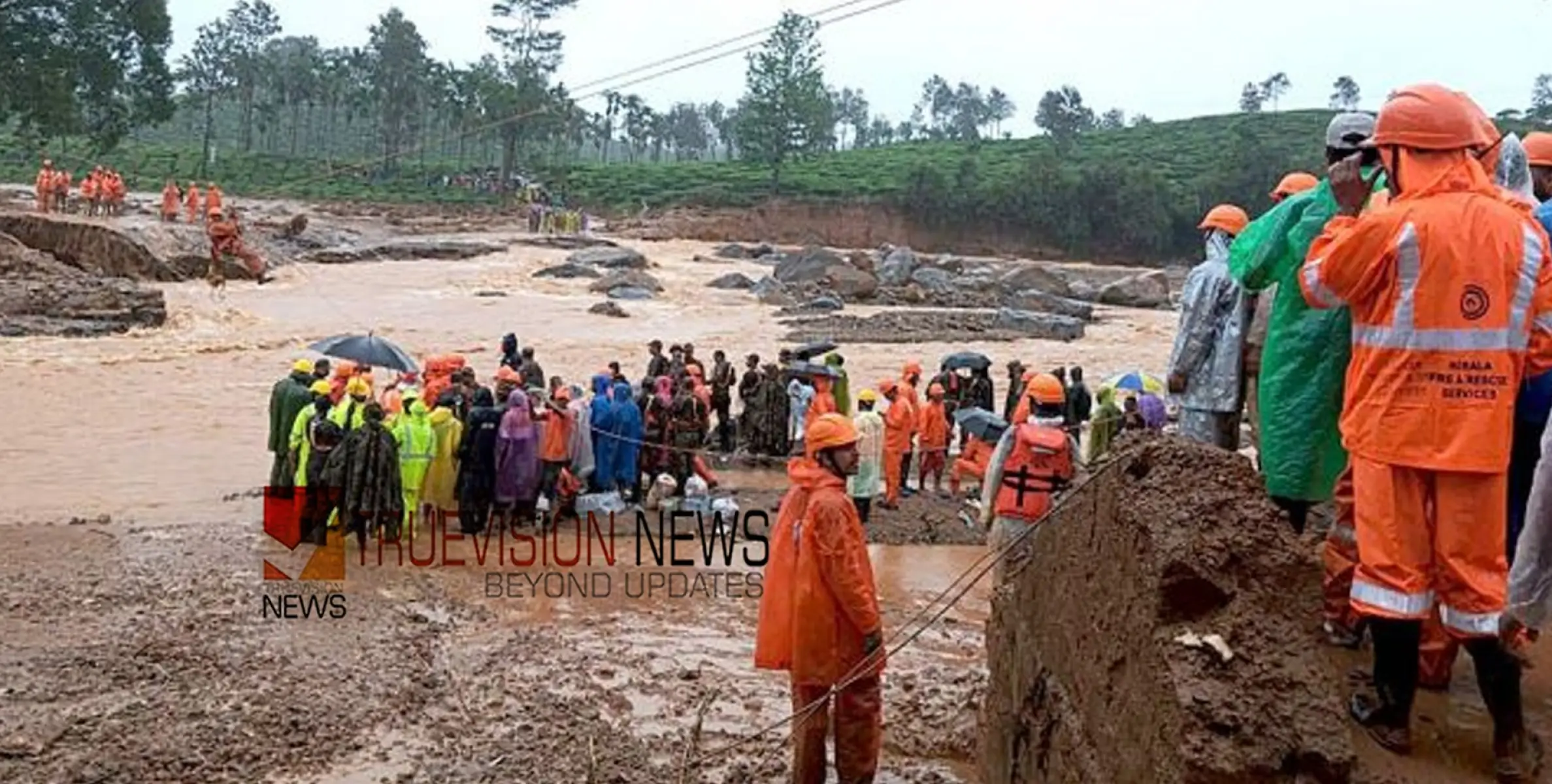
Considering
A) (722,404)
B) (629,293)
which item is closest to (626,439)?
(722,404)

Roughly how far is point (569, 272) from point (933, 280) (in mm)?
11105

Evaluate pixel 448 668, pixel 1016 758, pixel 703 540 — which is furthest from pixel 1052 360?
pixel 1016 758

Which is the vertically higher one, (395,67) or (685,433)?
(395,67)

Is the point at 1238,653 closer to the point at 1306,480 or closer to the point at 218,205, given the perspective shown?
the point at 1306,480

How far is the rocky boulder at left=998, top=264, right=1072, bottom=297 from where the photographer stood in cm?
4075

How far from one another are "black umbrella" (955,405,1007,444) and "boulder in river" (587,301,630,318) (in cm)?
1971

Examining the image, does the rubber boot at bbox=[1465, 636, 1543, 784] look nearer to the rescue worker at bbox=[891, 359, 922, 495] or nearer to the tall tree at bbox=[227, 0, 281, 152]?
the rescue worker at bbox=[891, 359, 922, 495]

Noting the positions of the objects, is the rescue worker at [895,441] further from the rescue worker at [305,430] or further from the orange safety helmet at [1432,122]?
the orange safety helmet at [1432,122]

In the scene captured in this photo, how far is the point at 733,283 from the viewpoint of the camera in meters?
40.1

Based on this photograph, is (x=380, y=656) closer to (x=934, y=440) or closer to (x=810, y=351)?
(x=934, y=440)

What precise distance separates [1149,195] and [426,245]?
33.6m

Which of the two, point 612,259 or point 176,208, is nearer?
point 176,208

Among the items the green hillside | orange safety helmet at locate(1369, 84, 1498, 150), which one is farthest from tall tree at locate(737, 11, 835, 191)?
orange safety helmet at locate(1369, 84, 1498, 150)

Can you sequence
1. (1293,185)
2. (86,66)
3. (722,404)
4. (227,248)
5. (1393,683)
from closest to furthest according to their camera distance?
(1393,683) → (1293,185) → (722,404) → (227,248) → (86,66)
